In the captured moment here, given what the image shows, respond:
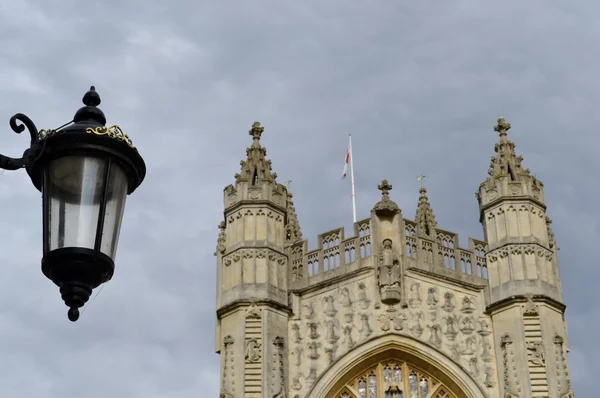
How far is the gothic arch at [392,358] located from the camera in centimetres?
2397

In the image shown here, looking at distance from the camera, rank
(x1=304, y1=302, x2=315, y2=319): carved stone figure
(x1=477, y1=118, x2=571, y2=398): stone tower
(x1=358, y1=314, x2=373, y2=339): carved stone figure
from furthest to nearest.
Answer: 1. (x1=304, y1=302, x2=315, y2=319): carved stone figure
2. (x1=358, y1=314, x2=373, y2=339): carved stone figure
3. (x1=477, y1=118, x2=571, y2=398): stone tower

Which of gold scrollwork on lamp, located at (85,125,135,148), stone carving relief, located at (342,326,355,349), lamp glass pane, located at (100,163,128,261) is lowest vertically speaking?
lamp glass pane, located at (100,163,128,261)

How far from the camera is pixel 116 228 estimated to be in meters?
4.59

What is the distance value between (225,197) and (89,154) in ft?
73.0

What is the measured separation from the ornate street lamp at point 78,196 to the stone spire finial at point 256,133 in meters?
22.8

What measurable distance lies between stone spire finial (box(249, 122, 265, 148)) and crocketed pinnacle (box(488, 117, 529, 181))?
241 inches

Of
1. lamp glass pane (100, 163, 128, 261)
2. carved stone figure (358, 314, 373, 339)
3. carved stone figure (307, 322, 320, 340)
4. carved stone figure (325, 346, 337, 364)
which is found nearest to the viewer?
lamp glass pane (100, 163, 128, 261)

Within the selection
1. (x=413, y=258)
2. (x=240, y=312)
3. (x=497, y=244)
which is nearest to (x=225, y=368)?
(x=240, y=312)

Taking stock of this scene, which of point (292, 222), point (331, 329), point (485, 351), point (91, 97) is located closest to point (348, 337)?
point (331, 329)

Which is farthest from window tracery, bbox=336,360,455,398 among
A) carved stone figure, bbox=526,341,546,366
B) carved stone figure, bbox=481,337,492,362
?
carved stone figure, bbox=526,341,546,366

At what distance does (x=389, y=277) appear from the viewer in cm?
2495

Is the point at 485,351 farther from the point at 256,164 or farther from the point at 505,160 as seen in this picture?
the point at 256,164

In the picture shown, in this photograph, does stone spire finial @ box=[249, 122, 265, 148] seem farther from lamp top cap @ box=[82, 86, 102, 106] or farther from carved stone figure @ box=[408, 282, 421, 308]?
lamp top cap @ box=[82, 86, 102, 106]

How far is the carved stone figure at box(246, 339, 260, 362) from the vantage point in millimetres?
23781
